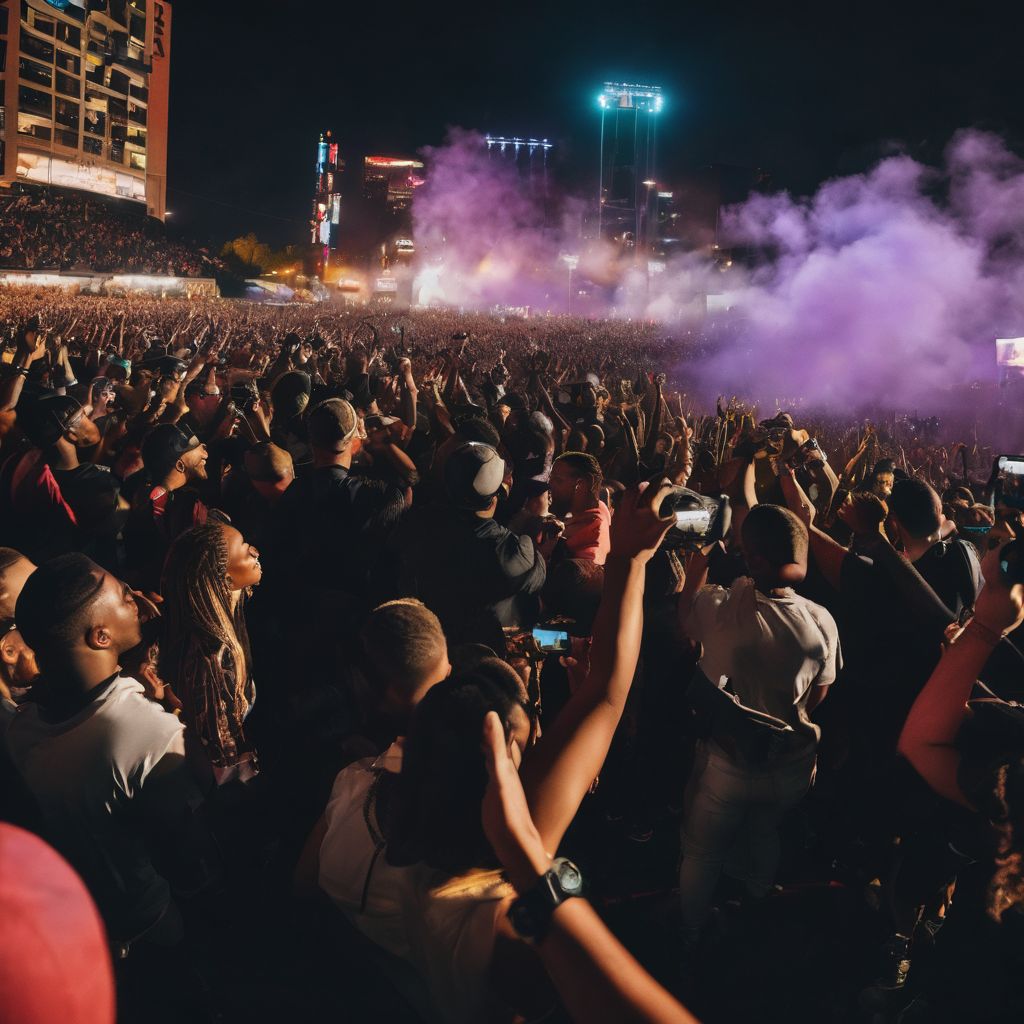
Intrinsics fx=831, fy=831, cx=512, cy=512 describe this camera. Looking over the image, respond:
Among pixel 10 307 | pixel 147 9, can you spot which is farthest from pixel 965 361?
pixel 147 9

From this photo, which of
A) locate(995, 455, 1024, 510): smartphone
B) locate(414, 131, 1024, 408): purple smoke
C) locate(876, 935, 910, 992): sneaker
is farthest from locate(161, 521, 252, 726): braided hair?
locate(414, 131, 1024, 408): purple smoke

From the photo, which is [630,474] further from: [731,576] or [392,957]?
[392,957]

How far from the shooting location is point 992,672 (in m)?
3.40

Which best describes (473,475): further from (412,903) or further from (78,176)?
(78,176)

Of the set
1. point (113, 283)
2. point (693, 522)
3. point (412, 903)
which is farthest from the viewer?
point (113, 283)

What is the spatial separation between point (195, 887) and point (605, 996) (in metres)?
1.49

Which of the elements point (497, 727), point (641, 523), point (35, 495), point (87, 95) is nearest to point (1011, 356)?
point (35, 495)

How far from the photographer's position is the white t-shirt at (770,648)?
3281 millimetres

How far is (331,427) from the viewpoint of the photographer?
4406 mm

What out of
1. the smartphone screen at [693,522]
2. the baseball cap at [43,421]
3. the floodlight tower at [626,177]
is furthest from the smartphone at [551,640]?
the floodlight tower at [626,177]

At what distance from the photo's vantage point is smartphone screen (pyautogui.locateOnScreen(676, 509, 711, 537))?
275 cm

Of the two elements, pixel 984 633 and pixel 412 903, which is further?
pixel 984 633

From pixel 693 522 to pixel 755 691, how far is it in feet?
3.25

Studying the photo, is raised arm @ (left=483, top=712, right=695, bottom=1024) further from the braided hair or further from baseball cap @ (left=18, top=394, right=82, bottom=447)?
baseball cap @ (left=18, top=394, right=82, bottom=447)
